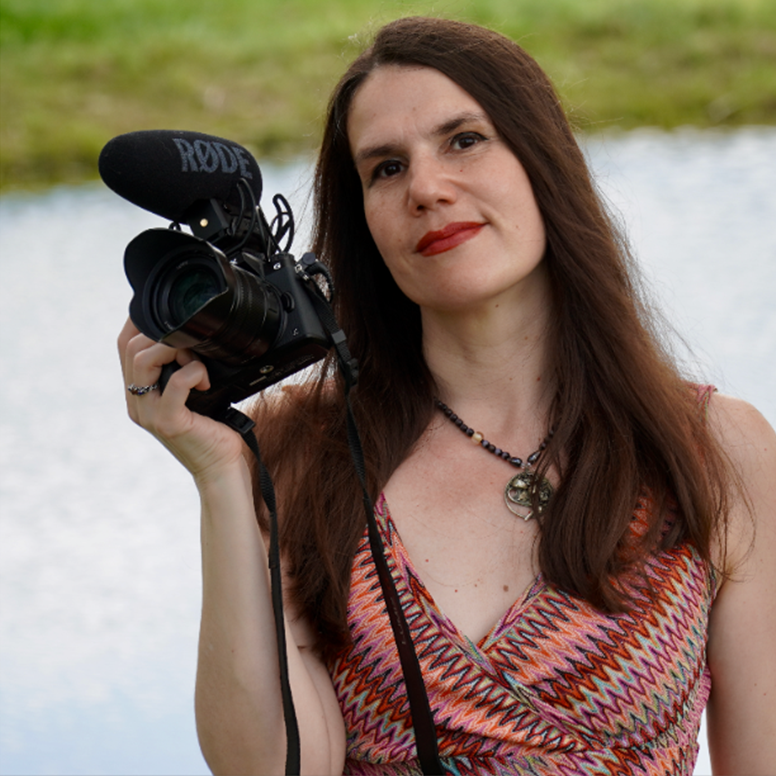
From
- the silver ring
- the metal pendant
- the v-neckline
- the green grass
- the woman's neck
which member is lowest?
the v-neckline

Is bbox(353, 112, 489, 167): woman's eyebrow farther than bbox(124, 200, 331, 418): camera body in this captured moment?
Answer: Yes

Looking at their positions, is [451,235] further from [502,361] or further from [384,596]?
[384,596]

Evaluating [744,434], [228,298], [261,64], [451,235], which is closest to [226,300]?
[228,298]

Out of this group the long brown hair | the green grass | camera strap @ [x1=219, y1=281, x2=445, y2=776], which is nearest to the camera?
camera strap @ [x1=219, y1=281, x2=445, y2=776]

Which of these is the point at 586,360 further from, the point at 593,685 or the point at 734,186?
the point at 734,186

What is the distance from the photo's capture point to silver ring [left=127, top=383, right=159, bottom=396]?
1021 millimetres

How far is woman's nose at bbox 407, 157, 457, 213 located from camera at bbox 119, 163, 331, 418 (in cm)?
17

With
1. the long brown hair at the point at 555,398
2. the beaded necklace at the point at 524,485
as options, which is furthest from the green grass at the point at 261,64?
the beaded necklace at the point at 524,485

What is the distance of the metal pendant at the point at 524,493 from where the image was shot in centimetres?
121

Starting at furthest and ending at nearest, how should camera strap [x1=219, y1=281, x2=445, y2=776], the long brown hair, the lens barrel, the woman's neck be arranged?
the woman's neck < the long brown hair < camera strap [x1=219, y1=281, x2=445, y2=776] < the lens barrel

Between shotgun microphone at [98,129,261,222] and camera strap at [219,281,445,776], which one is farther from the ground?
shotgun microphone at [98,129,261,222]

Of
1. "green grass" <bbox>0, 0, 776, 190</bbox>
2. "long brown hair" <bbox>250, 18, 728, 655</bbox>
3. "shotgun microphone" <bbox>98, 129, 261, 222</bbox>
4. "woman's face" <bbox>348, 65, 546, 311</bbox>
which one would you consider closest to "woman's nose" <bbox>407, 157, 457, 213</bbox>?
"woman's face" <bbox>348, 65, 546, 311</bbox>

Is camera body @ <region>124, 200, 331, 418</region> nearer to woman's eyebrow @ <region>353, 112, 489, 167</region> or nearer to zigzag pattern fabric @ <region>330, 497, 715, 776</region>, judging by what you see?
woman's eyebrow @ <region>353, 112, 489, 167</region>

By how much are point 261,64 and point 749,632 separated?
2.08m
